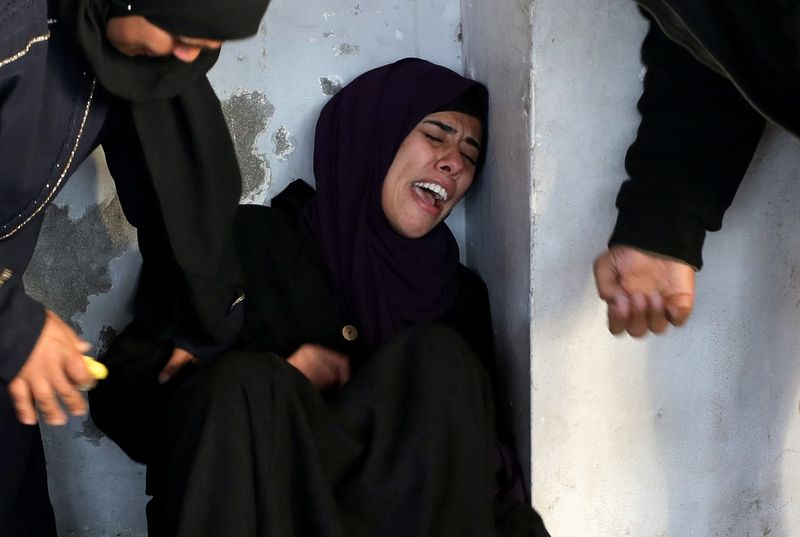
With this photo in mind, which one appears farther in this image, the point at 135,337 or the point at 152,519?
the point at 135,337

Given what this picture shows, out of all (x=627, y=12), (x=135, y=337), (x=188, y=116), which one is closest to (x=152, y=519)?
(x=135, y=337)

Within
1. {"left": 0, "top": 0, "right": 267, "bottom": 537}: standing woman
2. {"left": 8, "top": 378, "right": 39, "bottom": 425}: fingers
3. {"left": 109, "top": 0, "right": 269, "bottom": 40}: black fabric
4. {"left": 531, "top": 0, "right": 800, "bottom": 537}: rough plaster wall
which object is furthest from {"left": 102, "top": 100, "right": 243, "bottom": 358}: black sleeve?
{"left": 531, "top": 0, "right": 800, "bottom": 537}: rough plaster wall

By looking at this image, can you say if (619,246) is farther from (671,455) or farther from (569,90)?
(671,455)

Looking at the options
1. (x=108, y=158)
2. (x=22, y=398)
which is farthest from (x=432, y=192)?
(x=22, y=398)

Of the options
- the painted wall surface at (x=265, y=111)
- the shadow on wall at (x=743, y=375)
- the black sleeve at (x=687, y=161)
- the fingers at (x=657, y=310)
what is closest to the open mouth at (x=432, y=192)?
the painted wall surface at (x=265, y=111)

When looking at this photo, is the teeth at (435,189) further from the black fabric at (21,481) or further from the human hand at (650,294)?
the black fabric at (21,481)

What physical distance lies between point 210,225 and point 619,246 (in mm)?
725

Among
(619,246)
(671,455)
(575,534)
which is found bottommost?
(575,534)

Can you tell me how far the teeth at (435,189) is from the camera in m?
1.99

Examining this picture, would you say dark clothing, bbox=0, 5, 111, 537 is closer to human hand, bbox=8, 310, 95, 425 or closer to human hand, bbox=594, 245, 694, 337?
human hand, bbox=8, 310, 95, 425

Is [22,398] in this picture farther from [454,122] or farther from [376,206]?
[454,122]

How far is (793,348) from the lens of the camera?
1.71 metres

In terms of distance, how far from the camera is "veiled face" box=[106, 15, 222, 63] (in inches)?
50.6

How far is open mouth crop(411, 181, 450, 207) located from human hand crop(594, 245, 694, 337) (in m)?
0.75
